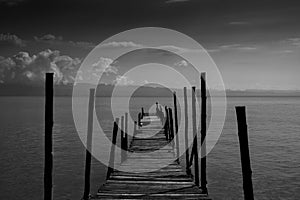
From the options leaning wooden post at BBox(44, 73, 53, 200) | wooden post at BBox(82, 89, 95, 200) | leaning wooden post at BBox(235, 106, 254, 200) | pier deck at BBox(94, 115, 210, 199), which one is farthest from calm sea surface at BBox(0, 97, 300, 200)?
leaning wooden post at BBox(235, 106, 254, 200)

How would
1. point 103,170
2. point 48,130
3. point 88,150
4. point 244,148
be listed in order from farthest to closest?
point 103,170, point 88,150, point 48,130, point 244,148

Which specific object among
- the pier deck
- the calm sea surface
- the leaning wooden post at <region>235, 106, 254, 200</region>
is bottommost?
the calm sea surface

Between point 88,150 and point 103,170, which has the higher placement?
point 88,150

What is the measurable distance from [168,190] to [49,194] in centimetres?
335

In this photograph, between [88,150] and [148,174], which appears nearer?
[88,150]

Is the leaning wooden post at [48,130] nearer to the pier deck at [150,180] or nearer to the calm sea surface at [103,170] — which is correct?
the pier deck at [150,180]

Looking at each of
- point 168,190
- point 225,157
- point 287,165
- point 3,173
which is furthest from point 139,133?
point 168,190

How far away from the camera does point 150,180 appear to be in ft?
32.9

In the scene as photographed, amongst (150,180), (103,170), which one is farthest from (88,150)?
(103,170)

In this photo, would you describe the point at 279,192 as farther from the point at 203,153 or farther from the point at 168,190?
the point at 168,190

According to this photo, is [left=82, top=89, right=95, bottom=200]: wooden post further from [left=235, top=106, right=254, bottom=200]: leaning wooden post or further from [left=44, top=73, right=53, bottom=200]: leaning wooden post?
[left=235, top=106, right=254, bottom=200]: leaning wooden post

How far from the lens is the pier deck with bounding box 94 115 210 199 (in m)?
8.34

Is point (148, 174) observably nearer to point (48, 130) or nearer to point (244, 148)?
point (48, 130)

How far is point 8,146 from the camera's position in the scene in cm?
2986
